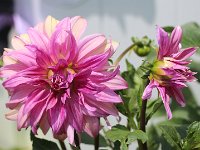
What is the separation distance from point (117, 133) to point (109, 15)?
1040 mm

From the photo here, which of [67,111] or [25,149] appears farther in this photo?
[25,149]

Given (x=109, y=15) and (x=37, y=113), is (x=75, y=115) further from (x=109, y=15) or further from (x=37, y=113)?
(x=109, y=15)

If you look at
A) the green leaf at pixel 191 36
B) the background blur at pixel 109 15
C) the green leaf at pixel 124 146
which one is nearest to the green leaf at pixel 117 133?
the green leaf at pixel 124 146

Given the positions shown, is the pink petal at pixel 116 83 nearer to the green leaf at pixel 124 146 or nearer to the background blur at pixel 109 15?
the green leaf at pixel 124 146

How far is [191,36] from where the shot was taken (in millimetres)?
568

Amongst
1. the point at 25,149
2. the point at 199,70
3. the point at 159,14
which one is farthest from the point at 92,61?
the point at 159,14

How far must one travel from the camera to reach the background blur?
53.4 inches

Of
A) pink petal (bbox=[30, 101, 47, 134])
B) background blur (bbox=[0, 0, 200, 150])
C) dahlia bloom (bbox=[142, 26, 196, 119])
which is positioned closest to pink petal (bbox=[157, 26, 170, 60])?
dahlia bloom (bbox=[142, 26, 196, 119])

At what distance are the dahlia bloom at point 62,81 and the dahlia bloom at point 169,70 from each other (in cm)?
3

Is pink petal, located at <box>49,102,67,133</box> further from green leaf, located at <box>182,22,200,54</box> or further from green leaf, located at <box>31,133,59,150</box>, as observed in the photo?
green leaf, located at <box>182,22,200,54</box>

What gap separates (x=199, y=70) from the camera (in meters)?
0.63

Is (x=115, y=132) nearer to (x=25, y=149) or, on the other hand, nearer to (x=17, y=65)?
(x=17, y=65)

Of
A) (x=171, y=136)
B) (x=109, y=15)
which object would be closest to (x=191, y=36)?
(x=171, y=136)

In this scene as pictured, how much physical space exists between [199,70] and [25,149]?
34cm
